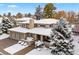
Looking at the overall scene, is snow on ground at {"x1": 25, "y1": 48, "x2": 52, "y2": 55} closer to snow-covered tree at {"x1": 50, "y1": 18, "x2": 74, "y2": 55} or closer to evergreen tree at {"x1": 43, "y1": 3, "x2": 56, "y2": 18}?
snow-covered tree at {"x1": 50, "y1": 18, "x2": 74, "y2": 55}

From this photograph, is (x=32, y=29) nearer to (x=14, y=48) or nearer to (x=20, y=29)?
(x=20, y=29)

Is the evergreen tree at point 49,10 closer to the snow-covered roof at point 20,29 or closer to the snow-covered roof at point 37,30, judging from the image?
the snow-covered roof at point 37,30

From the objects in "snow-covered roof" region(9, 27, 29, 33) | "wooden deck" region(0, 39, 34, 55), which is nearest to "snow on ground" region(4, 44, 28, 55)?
"wooden deck" region(0, 39, 34, 55)

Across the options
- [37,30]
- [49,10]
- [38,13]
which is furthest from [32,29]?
[49,10]

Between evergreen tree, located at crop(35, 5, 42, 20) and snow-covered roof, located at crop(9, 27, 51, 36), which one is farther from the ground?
evergreen tree, located at crop(35, 5, 42, 20)

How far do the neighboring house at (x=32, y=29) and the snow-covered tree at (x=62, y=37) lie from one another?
0.07 m

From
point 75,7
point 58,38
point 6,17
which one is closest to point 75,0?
point 75,7

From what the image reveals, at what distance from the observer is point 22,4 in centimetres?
252

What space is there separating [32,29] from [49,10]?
32 centimetres

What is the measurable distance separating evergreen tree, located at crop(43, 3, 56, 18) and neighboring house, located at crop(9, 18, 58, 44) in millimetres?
65

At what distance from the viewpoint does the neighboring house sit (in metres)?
2.50

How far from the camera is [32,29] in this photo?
2539mm
